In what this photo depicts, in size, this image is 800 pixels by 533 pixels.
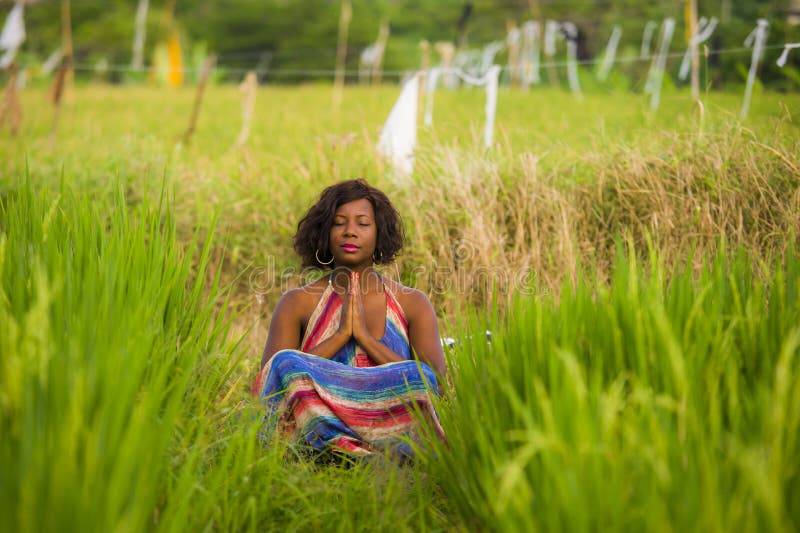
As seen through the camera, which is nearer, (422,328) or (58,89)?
(422,328)

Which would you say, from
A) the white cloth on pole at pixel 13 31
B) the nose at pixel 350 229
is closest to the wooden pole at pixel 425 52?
the nose at pixel 350 229

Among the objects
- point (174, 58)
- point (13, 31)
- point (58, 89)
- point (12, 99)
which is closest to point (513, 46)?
point (13, 31)

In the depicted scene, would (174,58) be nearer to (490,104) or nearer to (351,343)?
(490,104)

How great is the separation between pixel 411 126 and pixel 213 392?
2928mm

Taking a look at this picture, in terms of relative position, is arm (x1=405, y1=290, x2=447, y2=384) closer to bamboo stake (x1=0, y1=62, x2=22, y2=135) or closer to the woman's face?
the woman's face

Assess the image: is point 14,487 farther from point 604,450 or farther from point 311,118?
point 311,118

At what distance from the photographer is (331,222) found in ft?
10.5

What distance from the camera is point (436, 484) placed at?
99.4 inches

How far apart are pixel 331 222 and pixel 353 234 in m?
0.14

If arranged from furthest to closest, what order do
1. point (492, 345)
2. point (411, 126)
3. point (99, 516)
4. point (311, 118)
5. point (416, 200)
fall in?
point (311, 118), point (411, 126), point (416, 200), point (492, 345), point (99, 516)

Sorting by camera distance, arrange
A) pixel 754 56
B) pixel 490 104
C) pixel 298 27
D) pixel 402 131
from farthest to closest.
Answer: pixel 298 27
pixel 754 56
pixel 490 104
pixel 402 131

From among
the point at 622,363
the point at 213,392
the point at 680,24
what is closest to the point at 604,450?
the point at 622,363

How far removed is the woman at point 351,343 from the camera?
2.85m

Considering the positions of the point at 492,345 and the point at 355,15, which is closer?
the point at 492,345
